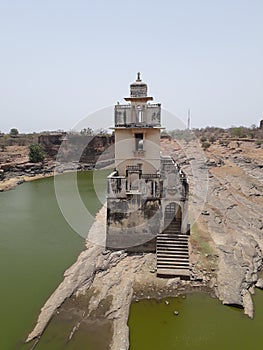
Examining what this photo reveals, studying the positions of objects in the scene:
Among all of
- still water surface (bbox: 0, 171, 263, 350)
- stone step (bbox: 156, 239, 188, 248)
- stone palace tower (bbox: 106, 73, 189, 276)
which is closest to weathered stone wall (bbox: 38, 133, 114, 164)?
still water surface (bbox: 0, 171, 263, 350)

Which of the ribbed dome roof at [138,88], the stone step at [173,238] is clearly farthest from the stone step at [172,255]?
the ribbed dome roof at [138,88]

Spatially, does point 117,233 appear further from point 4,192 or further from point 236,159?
point 236,159

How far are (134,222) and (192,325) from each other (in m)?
4.05

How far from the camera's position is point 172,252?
9.71m

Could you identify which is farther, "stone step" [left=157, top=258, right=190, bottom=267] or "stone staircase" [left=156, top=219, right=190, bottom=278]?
"stone step" [left=157, top=258, right=190, bottom=267]

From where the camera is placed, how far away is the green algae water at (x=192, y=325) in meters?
6.63

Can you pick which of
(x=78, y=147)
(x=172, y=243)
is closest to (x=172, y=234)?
(x=172, y=243)

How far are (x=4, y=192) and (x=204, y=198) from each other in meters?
18.2

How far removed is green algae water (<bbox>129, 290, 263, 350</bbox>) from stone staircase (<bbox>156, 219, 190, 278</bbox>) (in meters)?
1.04

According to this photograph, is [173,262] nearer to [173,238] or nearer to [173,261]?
[173,261]

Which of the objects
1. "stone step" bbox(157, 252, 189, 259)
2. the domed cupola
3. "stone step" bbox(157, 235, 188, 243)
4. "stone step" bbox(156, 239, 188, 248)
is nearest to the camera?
"stone step" bbox(157, 252, 189, 259)

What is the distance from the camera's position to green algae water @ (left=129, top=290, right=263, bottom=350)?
6.63 m

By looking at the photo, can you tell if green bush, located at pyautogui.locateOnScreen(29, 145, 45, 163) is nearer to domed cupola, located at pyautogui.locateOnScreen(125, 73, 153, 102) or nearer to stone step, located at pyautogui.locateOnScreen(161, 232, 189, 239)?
domed cupola, located at pyautogui.locateOnScreen(125, 73, 153, 102)

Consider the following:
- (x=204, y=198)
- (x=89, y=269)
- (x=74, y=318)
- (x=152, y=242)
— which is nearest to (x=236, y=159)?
(x=204, y=198)
